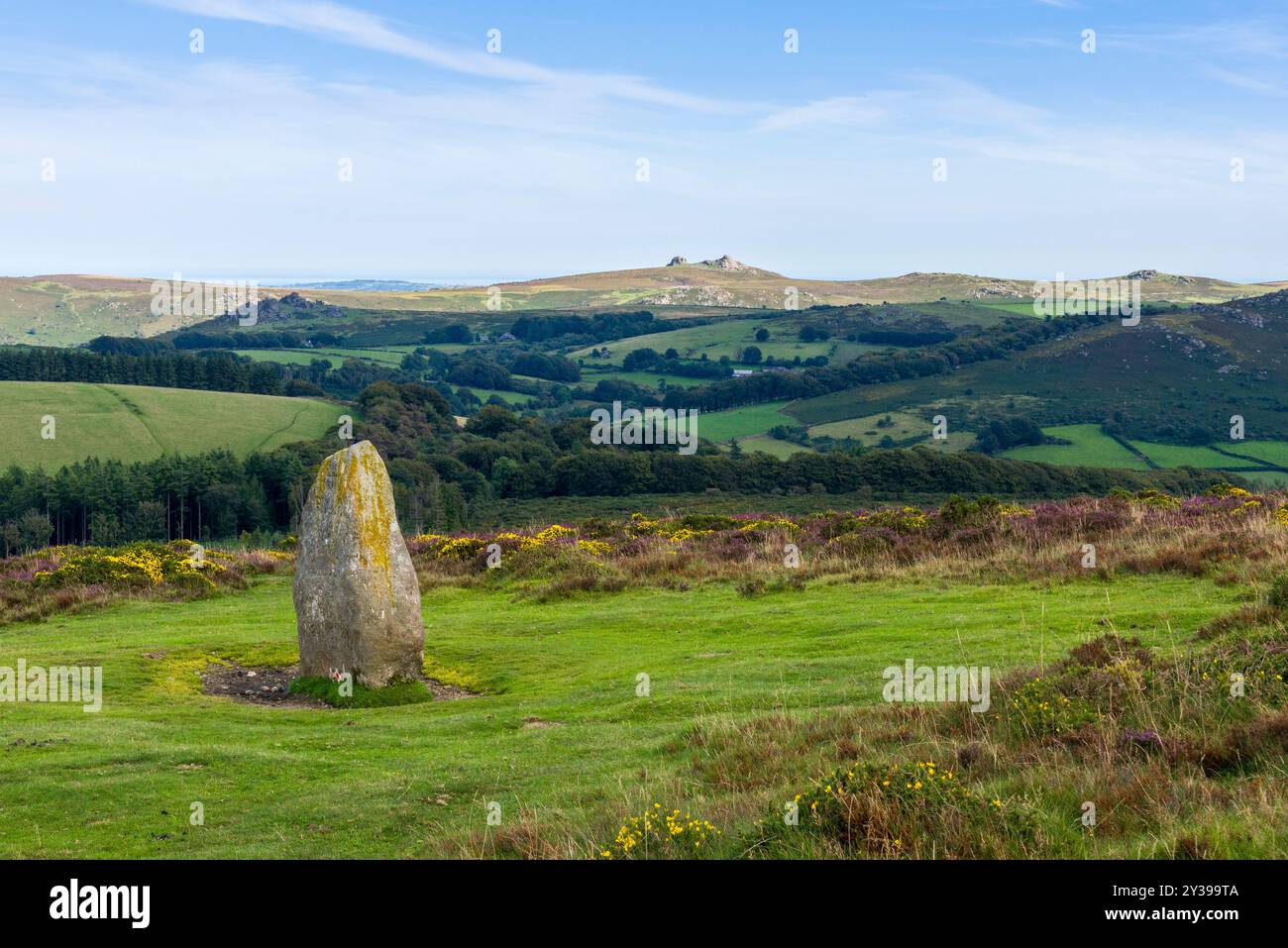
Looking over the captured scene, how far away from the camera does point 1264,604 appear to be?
14797 mm

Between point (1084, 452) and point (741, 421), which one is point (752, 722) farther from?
point (741, 421)

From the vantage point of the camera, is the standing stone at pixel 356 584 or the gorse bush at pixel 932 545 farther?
the gorse bush at pixel 932 545

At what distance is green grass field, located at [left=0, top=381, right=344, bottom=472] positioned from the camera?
11238 cm

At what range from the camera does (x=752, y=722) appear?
12.6m

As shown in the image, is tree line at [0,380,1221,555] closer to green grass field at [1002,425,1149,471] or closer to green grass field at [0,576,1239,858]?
green grass field at [1002,425,1149,471]

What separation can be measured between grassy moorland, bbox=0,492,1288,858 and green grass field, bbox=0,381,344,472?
9546cm

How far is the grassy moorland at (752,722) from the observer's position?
8.43m

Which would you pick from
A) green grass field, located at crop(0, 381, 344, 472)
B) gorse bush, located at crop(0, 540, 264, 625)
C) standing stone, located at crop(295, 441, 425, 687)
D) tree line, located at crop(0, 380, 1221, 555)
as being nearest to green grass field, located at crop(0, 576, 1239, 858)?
standing stone, located at crop(295, 441, 425, 687)

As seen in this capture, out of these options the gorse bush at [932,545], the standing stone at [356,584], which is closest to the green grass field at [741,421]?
the gorse bush at [932,545]

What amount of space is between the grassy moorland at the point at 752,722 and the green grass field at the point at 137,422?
95458mm

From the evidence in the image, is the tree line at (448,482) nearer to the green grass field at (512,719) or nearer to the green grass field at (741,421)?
the green grass field at (741,421)

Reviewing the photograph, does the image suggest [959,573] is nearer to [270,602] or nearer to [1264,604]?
[1264,604]

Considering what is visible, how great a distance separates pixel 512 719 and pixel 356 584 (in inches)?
183
